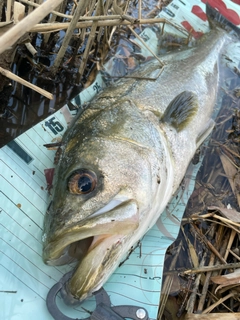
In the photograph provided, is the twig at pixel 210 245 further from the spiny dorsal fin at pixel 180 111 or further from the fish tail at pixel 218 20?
the fish tail at pixel 218 20

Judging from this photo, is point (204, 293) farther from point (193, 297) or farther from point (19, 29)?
point (19, 29)

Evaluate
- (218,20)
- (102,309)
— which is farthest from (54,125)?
(218,20)

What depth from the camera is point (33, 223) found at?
7.08 feet

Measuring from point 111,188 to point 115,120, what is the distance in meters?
0.60

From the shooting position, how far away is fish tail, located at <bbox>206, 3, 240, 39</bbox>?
4.27 metres

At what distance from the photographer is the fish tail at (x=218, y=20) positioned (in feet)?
14.0

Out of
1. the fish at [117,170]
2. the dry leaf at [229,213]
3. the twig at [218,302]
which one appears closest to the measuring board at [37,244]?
the fish at [117,170]

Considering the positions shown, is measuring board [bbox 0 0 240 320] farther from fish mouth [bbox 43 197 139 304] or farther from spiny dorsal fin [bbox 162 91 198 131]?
spiny dorsal fin [bbox 162 91 198 131]

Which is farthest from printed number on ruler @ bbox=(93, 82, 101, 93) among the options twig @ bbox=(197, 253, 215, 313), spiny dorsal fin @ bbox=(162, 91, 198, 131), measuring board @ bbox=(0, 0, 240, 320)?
twig @ bbox=(197, 253, 215, 313)

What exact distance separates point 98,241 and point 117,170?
44 centimetres

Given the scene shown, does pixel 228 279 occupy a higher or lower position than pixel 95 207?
lower

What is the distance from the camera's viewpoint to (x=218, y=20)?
430 centimetres

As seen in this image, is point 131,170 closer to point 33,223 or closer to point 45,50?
point 33,223

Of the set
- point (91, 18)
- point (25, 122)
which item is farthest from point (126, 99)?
point (25, 122)
